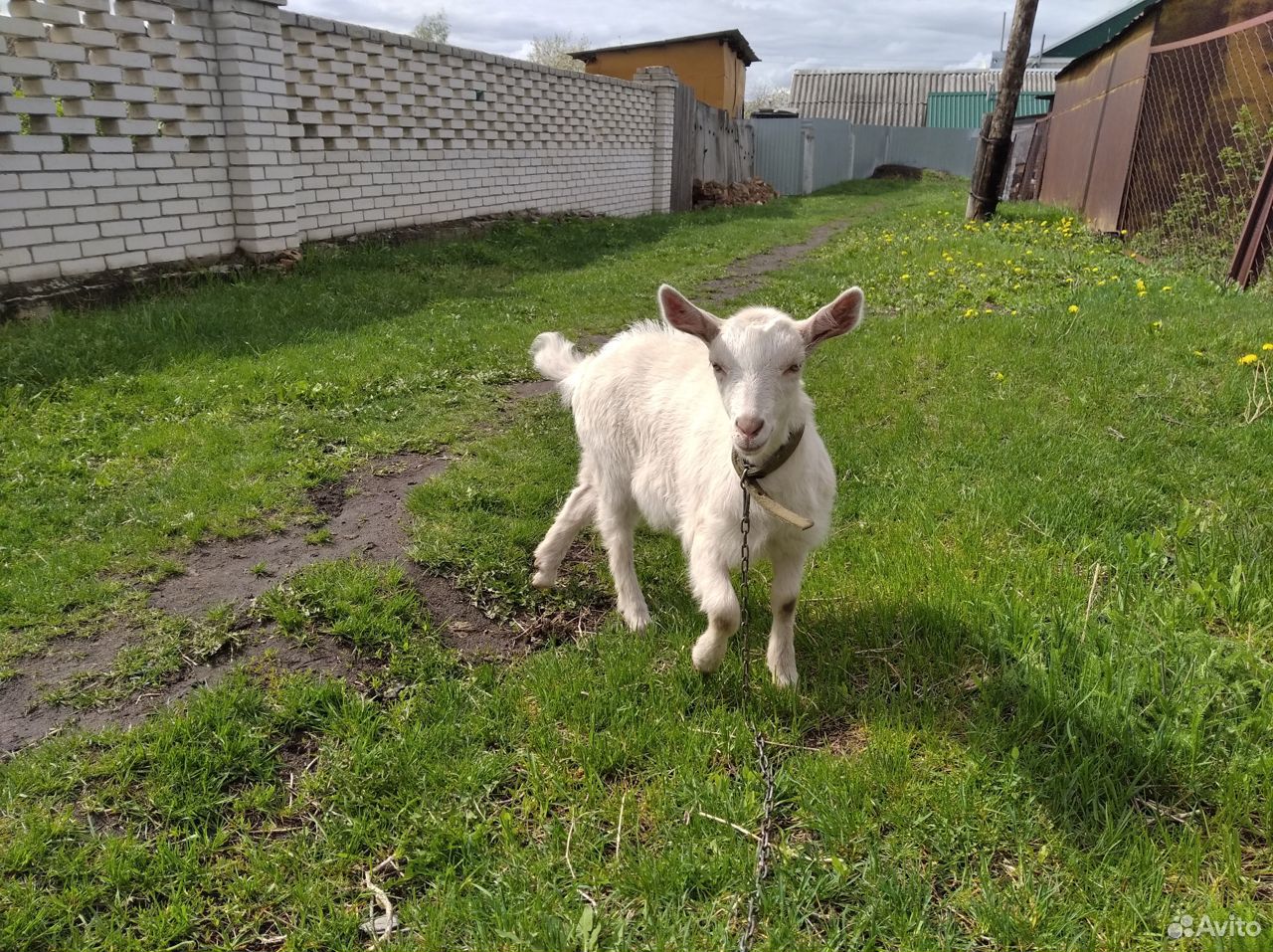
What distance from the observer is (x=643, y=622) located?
11.3 ft

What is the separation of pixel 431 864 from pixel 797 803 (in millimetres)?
1078

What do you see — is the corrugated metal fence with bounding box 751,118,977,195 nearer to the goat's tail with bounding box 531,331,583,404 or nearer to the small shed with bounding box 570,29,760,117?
the small shed with bounding box 570,29,760,117

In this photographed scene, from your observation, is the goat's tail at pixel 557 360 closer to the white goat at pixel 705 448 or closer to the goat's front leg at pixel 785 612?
the white goat at pixel 705 448

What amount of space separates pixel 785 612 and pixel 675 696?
0.51 meters

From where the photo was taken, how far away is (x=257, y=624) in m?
3.25

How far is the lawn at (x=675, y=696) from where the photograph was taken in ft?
6.90

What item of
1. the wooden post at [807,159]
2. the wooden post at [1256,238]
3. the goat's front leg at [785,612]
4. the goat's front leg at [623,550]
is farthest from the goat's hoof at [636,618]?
the wooden post at [807,159]

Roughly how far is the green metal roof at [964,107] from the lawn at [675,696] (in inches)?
1487

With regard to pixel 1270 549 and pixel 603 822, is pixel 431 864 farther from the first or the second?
pixel 1270 549

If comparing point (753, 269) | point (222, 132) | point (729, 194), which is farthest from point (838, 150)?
point (222, 132)

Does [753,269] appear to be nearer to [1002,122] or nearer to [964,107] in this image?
[1002,122]

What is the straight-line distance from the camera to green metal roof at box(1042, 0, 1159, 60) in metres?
24.1

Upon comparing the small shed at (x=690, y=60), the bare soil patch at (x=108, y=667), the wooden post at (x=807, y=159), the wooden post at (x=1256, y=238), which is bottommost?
the bare soil patch at (x=108, y=667)

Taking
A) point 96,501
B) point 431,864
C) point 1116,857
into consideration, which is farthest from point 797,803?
point 96,501
